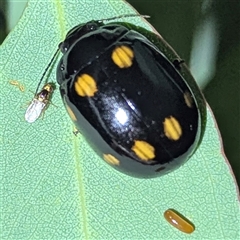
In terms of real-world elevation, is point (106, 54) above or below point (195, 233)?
above

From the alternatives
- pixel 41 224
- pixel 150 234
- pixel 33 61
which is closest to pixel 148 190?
pixel 150 234

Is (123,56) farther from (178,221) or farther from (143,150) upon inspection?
(178,221)

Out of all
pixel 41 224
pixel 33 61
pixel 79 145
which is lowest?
pixel 41 224

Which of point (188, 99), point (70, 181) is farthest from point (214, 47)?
point (70, 181)

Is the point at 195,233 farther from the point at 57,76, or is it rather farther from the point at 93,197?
the point at 57,76

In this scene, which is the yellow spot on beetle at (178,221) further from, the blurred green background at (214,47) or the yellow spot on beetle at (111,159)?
the blurred green background at (214,47)

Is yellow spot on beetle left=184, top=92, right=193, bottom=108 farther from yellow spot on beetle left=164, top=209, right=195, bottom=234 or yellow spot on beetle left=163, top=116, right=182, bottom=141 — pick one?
yellow spot on beetle left=164, top=209, right=195, bottom=234
